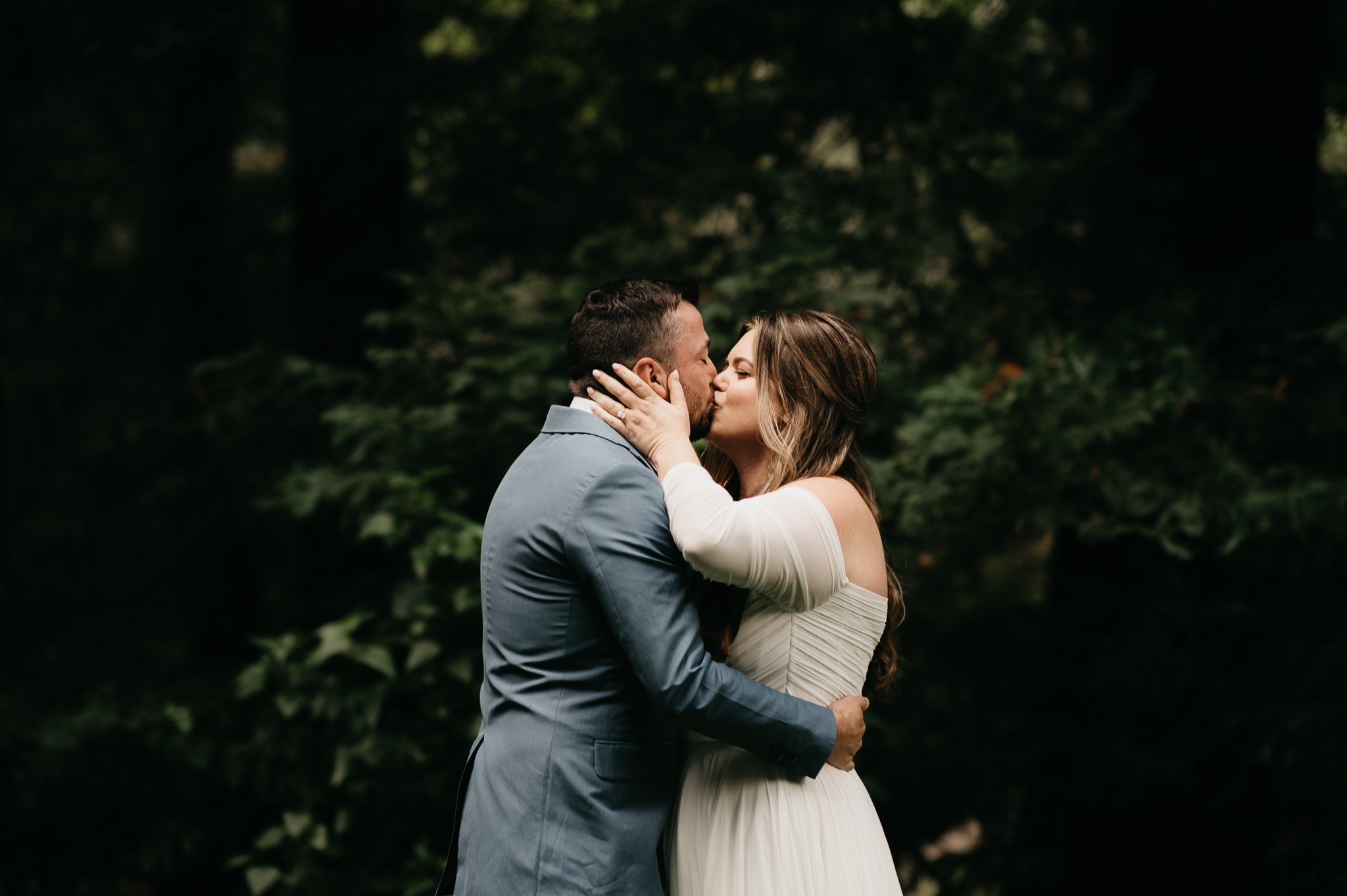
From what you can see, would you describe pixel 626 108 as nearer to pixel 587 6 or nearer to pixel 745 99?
pixel 745 99

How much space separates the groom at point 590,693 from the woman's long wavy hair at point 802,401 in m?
0.30

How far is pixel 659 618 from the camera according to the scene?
224 centimetres

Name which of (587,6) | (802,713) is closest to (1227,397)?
(802,713)

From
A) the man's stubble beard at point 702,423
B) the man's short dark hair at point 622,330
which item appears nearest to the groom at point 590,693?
the man's short dark hair at point 622,330

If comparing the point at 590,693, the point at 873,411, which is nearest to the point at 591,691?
the point at 590,693

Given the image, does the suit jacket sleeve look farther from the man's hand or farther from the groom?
the man's hand

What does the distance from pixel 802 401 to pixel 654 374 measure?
1.21 ft

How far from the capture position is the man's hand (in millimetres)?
2514

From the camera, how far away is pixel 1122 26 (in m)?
5.01

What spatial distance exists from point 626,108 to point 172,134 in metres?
3.99

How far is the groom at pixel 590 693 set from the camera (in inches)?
89.2

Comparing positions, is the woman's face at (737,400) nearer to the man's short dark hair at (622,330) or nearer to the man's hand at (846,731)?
the man's short dark hair at (622,330)

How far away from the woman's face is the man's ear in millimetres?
157

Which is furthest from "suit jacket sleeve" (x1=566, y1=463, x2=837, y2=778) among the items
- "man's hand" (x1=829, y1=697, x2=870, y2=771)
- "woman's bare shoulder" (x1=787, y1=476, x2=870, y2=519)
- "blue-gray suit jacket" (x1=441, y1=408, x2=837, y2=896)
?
"woman's bare shoulder" (x1=787, y1=476, x2=870, y2=519)
